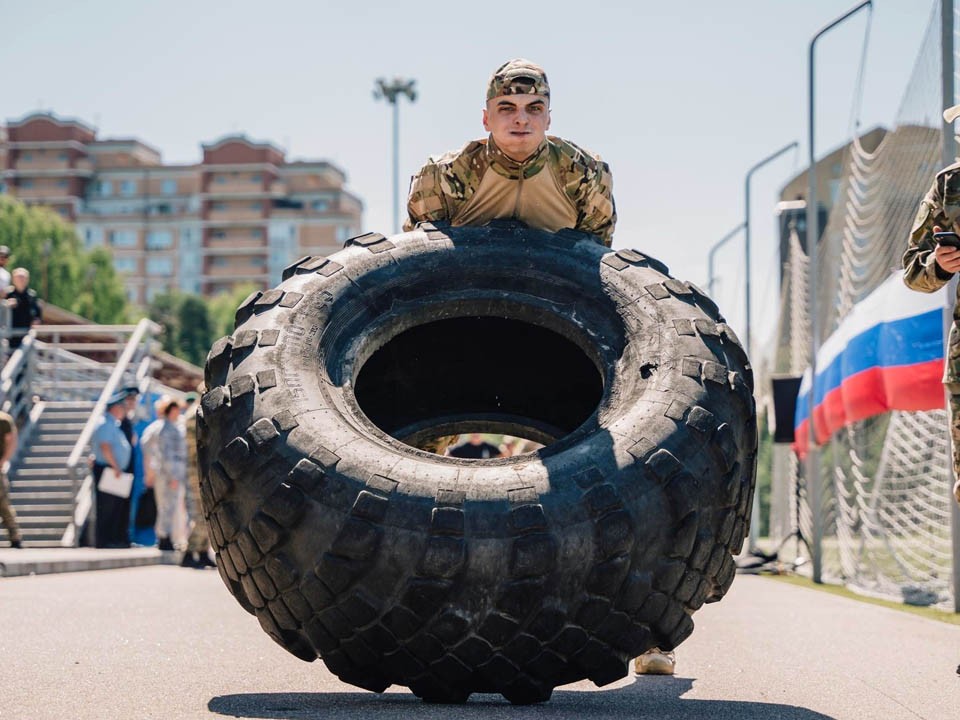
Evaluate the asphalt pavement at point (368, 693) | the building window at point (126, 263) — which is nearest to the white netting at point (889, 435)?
the asphalt pavement at point (368, 693)

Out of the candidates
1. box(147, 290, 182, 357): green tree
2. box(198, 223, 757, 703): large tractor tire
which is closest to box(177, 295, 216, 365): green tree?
box(147, 290, 182, 357): green tree

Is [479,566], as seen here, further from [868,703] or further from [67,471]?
[67,471]

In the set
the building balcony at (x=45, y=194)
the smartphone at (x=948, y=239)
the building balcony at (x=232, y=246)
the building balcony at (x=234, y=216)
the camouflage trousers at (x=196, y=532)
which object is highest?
the building balcony at (x=45, y=194)

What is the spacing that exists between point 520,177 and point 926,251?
1.69 meters

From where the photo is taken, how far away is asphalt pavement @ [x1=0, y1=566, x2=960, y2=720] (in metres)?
4.64

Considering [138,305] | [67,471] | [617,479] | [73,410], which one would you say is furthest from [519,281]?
[138,305]

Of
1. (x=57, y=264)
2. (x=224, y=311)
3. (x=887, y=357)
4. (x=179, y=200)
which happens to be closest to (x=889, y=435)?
(x=887, y=357)

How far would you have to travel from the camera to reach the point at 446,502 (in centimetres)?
432

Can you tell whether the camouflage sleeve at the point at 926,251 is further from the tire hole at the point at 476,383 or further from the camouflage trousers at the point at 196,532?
the camouflage trousers at the point at 196,532

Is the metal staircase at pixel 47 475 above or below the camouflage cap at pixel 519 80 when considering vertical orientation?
below

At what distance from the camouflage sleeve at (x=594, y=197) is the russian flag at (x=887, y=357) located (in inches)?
170

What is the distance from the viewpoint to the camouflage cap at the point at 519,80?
5.62 m

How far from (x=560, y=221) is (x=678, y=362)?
1.27 metres

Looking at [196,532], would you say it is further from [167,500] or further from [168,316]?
[168,316]
